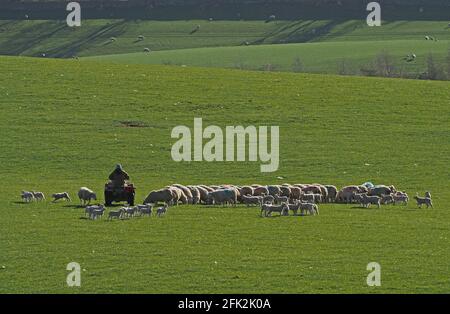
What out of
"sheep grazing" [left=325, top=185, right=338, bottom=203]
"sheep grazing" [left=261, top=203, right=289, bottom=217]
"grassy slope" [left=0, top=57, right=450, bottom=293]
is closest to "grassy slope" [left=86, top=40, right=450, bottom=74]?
→ "grassy slope" [left=0, top=57, right=450, bottom=293]

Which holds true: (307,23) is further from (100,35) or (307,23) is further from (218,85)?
(218,85)

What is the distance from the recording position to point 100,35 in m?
→ 143

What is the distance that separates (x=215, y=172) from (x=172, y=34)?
334 ft

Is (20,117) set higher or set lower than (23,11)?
lower

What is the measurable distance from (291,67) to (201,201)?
232ft

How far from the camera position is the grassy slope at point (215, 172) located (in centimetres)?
2478

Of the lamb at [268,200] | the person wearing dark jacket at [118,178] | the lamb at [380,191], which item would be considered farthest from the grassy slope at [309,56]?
the person wearing dark jacket at [118,178]

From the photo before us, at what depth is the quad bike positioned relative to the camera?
34188mm

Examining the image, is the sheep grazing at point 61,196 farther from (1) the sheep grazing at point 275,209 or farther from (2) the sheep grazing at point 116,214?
(1) the sheep grazing at point 275,209

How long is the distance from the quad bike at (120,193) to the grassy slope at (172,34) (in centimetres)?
9874

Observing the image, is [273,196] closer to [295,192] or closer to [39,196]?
[295,192]

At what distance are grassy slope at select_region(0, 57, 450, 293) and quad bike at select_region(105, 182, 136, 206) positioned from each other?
3.91 ft

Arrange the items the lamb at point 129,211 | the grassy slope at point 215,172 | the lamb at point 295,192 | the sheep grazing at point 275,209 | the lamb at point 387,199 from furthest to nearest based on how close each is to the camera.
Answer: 1. the lamb at point 295,192
2. the lamb at point 387,199
3. the sheep grazing at point 275,209
4. the lamb at point 129,211
5. the grassy slope at point 215,172

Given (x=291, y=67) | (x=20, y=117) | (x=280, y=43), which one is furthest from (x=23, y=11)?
(x=20, y=117)
